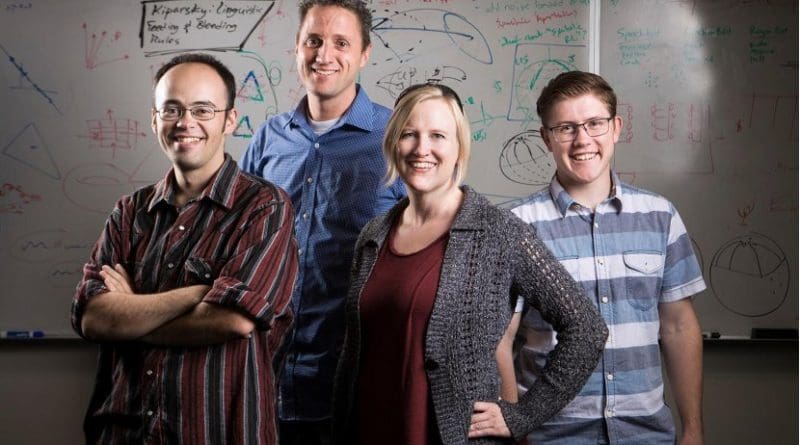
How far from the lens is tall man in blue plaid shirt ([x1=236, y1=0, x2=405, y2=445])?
2.21 m

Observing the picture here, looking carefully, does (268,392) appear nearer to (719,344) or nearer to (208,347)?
(208,347)

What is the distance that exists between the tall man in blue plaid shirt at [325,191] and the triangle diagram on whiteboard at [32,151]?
1.37m

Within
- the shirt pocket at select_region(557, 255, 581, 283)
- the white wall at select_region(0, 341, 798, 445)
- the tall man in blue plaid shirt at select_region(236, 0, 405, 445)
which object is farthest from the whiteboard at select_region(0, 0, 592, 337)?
the shirt pocket at select_region(557, 255, 581, 283)

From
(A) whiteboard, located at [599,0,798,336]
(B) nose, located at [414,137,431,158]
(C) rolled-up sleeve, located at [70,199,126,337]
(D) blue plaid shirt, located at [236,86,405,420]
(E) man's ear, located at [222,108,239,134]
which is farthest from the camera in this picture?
(A) whiteboard, located at [599,0,798,336]

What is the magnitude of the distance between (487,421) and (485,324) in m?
0.20

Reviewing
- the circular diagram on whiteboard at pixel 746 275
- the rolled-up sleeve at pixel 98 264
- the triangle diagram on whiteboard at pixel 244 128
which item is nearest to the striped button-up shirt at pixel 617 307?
the rolled-up sleeve at pixel 98 264

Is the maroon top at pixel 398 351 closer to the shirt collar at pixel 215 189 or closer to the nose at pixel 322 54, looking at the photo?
the shirt collar at pixel 215 189

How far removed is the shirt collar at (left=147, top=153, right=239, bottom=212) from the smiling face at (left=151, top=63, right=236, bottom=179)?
0.09 feet

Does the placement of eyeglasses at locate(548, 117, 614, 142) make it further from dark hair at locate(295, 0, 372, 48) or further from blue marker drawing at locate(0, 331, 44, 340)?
blue marker drawing at locate(0, 331, 44, 340)

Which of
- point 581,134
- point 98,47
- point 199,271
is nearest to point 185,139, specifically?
point 199,271

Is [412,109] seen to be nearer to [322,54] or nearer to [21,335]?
[322,54]

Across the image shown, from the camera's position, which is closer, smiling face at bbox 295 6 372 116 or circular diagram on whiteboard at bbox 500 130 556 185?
smiling face at bbox 295 6 372 116

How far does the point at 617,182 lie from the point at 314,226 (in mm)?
809

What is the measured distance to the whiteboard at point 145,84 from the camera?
10.3ft
